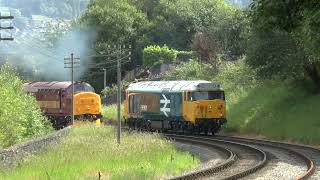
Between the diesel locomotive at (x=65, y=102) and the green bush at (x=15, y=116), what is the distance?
5.86m

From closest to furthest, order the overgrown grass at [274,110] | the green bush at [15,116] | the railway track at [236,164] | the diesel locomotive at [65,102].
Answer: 1. the railway track at [236,164]
2. the green bush at [15,116]
3. the overgrown grass at [274,110]
4. the diesel locomotive at [65,102]

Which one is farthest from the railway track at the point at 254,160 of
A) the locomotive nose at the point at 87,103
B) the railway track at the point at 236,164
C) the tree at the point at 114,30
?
the tree at the point at 114,30

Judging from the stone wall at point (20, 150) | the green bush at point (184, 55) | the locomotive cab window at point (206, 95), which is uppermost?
the green bush at point (184, 55)

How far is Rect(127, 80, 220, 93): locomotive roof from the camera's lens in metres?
41.8

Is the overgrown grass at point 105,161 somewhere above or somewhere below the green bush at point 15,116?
below

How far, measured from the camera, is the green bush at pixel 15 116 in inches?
1235

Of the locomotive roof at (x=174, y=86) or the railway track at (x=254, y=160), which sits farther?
the locomotive roof at (x=174, y=86)

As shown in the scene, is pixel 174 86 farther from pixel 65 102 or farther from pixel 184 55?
pixel 184 55

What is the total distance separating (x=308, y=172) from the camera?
20750 mm

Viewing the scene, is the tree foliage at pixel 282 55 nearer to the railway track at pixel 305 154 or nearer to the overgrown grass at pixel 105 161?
the railway track at pixel 305 154

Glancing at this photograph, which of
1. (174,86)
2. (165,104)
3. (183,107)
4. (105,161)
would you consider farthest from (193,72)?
(105,161)

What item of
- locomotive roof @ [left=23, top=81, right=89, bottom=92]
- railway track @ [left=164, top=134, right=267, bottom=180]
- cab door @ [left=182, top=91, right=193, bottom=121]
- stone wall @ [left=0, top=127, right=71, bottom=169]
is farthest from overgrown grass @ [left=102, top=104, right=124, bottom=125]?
stone wall @ [left=0, top=127, right=71, bottom=169]

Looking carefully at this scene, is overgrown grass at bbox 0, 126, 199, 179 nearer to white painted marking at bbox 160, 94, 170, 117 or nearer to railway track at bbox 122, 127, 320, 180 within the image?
railway track at bbox 122, 127, 320, 180

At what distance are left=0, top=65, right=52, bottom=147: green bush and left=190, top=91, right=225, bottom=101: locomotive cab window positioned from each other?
10.6 m
